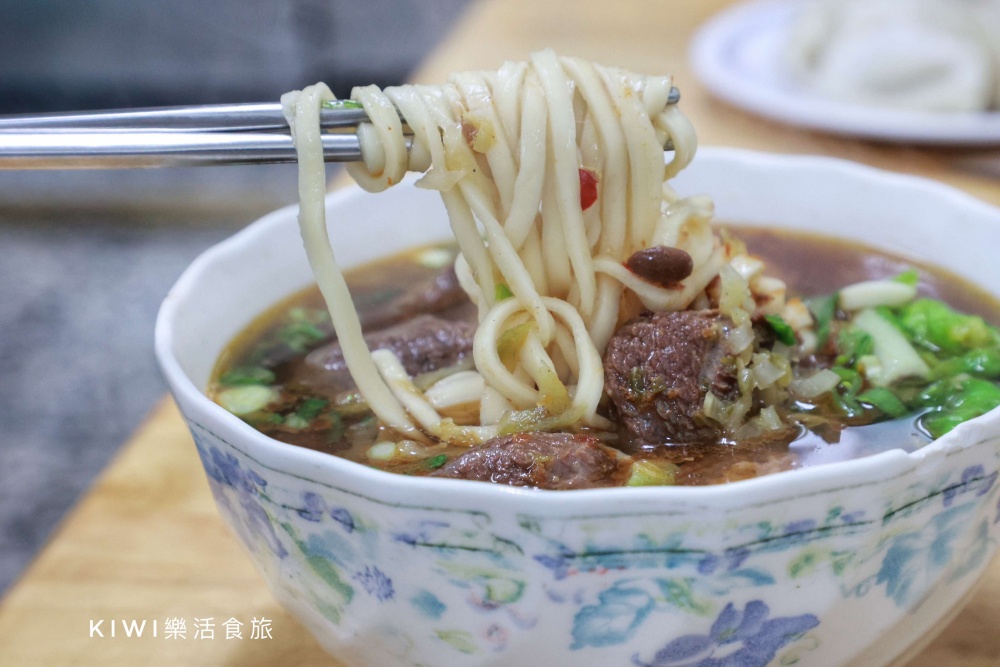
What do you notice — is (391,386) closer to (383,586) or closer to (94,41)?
(383,586)

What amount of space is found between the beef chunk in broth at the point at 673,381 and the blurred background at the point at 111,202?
241 centimetres

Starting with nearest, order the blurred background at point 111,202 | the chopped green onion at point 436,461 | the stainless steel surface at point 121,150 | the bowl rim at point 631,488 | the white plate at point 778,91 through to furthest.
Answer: the bowl rim at point 631,488 → the stainless steel surface at point 121,150 → the chopped green onion at point 436,461 → the white plate at point 778,91 → the blurred background at point 111,202

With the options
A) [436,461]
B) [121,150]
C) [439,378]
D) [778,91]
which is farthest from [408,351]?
[778,91]

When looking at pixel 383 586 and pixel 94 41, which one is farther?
pixel 94 41

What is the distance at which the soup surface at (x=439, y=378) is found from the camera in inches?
55.1

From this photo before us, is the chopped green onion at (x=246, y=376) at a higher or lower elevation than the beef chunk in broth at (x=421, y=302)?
lower

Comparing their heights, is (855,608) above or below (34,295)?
below

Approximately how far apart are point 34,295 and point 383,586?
13.8ft

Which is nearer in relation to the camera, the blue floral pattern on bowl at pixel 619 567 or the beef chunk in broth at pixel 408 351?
the blue floral pattern on bowl at pixel 619 567

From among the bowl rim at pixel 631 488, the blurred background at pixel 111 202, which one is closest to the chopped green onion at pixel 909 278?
the bowl rim at pixel 631 488

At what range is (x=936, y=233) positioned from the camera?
1.92m

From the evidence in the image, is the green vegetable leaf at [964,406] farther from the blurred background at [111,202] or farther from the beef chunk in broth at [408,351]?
the blurred background at [111,202]

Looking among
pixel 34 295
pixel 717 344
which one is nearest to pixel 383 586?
pixel 717 344

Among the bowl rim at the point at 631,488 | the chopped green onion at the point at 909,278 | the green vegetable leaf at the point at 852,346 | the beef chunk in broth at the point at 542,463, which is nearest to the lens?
the bowl rim at the point at 631,488
